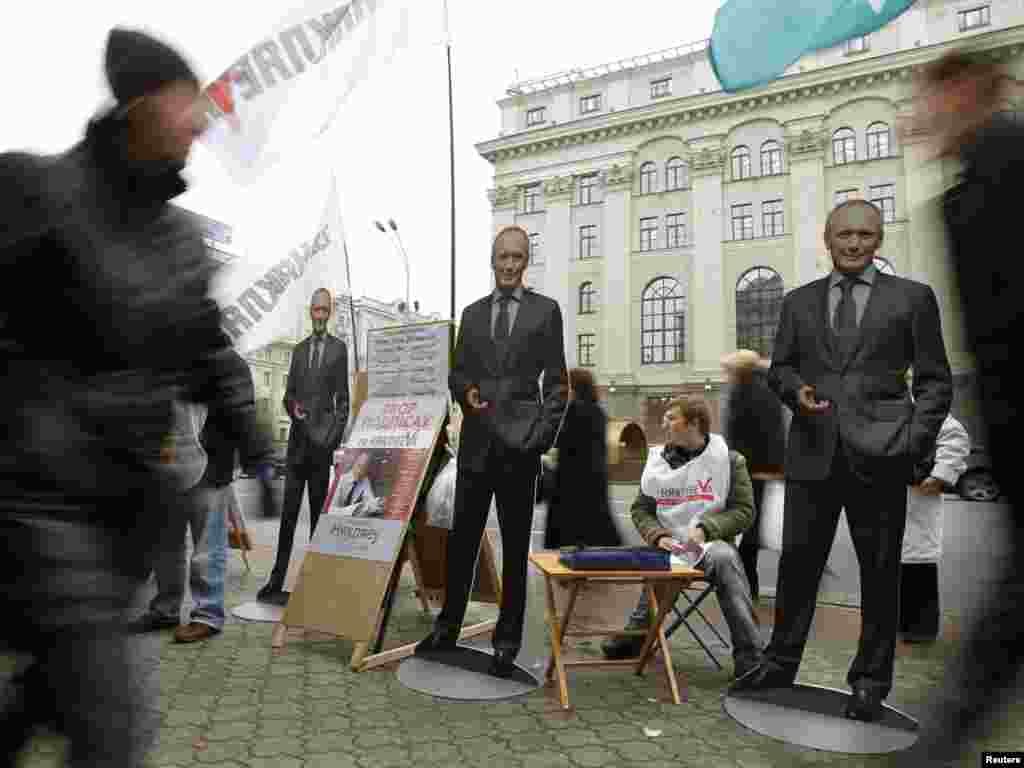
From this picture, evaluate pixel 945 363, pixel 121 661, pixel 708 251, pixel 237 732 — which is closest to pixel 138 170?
pixel 121 661

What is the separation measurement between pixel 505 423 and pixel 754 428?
2.88 meters

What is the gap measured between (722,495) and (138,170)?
3.57 metres

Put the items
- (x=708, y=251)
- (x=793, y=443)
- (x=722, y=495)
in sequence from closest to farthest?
(x=793, y=443)
(x=722, y=495)
(x=708, y=251)

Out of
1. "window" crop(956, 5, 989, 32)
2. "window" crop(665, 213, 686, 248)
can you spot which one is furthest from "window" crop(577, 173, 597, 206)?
"window" crop(956, 5, 989, 32)

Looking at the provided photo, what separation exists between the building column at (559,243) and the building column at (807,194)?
12059 millimetres

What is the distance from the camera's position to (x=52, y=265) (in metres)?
1.50

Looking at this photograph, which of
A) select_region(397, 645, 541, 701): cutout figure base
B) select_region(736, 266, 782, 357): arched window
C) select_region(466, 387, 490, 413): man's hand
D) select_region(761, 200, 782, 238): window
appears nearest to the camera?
select_region(397, 645, 541, 701): cutout figure base

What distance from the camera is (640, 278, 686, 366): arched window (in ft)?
128

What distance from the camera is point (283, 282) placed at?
472 cm

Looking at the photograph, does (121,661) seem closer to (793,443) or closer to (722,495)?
(793,443)

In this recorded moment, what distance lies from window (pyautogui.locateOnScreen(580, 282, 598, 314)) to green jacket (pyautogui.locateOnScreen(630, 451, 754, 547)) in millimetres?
37066

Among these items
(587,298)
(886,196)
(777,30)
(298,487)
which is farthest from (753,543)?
(587,298)

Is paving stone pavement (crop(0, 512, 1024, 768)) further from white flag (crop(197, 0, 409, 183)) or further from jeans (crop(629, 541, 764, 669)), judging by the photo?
white flag (crop(197, 0, 409, 183))

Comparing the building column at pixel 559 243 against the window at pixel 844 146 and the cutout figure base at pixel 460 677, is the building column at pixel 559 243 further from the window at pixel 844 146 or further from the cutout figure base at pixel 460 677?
the cutout figure base at pixel 460 677
